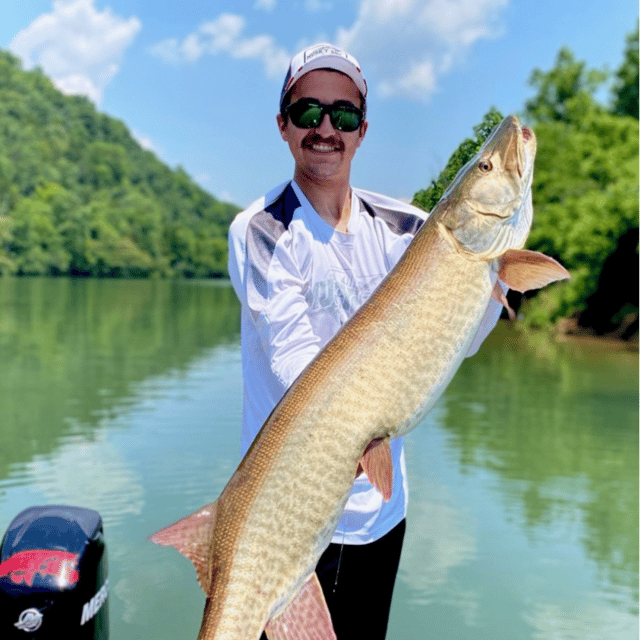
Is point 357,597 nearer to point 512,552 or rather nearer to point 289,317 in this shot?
point 289,317

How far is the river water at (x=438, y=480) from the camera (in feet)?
21.1

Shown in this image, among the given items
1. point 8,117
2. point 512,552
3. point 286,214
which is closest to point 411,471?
point 512,552

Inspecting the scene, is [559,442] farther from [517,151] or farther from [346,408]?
[346,408]

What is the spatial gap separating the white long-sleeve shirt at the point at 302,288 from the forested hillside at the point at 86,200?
3215 inches

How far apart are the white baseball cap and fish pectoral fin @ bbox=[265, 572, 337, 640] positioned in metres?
1.62

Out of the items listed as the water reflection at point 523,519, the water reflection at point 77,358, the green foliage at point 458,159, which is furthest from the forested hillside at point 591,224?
the green foliage at point 458,159

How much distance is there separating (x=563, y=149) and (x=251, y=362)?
40599 mm

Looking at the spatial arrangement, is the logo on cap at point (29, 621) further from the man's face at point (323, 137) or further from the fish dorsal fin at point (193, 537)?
the man's face at point (323, 137)

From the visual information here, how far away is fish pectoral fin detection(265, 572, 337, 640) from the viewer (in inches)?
84.3

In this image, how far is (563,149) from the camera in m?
40.3

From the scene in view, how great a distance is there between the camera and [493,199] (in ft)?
7.63

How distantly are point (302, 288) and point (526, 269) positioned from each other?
73 centimetres

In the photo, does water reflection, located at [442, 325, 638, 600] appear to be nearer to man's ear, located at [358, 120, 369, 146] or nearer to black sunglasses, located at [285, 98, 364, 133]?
man's ear, located at [358, 120, 369, 146]

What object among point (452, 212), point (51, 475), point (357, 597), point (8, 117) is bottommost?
point (51, 475)
